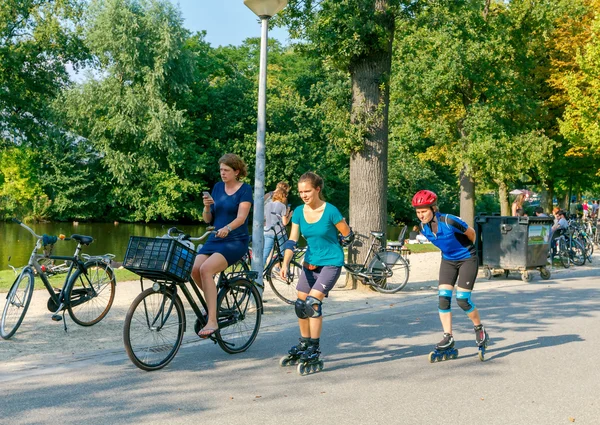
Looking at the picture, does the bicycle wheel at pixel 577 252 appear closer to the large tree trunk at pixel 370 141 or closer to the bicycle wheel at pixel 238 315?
the large tree trunk at pixel 370 141

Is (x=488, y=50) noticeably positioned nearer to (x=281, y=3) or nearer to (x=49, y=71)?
(x=281, y=3)

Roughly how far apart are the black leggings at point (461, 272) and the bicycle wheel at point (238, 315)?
1.91 metres

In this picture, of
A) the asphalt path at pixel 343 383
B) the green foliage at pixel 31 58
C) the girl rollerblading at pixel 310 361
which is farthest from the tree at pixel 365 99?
the green foliage at pixel 31 58

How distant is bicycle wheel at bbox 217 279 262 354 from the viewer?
6.93 meters

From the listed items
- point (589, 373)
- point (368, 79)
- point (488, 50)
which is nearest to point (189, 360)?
point (589, 373)

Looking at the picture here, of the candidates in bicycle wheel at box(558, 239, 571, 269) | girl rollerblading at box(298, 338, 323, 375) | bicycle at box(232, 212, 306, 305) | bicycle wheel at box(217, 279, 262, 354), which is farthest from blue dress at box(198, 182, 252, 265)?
bicycle wheel at box(558, 239, 571, 269)

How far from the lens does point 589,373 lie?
6.50 meters

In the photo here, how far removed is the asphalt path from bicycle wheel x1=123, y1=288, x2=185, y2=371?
142 millimetres

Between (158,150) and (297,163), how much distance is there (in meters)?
9.21

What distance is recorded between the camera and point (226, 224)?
695 centimetres

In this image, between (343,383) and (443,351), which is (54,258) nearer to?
(343,383)

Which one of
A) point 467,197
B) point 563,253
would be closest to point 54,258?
point 563,253

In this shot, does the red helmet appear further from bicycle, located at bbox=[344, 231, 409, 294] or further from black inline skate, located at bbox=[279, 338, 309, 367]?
bicycle, located at bbox=[344, 231, 409, 294]

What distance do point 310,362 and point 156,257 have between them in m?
1.65
